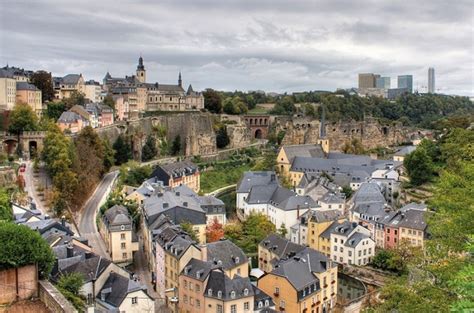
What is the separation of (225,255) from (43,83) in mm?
37459

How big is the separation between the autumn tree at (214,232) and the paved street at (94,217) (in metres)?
6.99

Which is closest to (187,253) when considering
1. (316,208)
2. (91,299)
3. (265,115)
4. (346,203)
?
(91,299)

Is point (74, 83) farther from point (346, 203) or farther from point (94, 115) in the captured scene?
point (346, 203)

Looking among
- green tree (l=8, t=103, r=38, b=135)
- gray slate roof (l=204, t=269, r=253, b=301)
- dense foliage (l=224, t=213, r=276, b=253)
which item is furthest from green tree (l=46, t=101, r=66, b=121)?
gray slate roof (l=204, t=269, r=253, b=301)

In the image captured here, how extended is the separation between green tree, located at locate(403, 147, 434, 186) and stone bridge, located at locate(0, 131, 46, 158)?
32137 millimetres

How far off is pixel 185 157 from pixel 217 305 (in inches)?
1565

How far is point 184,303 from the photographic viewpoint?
78.9 ft

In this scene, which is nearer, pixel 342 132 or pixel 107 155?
pixel 107 155

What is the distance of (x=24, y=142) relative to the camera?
42.3m

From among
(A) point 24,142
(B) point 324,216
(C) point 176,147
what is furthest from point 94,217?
(C) point 176,147

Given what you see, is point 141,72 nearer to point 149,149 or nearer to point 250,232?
point 149,149

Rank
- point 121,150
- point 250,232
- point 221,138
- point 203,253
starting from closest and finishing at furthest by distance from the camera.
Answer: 1. point 203,253
2. point 250,232
3. point 121,150
4. point 221,138

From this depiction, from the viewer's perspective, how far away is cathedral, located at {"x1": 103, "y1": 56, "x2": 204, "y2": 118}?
67500mm

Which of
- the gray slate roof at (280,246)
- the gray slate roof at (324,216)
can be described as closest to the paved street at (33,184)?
the gray slate roof at (280,246)
